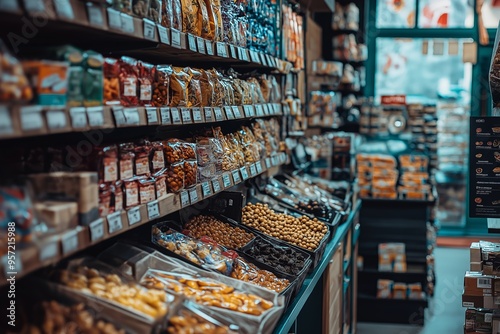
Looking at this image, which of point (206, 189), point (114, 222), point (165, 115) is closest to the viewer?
point (114, 222)

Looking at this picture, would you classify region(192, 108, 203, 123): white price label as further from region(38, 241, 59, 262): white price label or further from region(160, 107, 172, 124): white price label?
region(38, 241, 59, 262): white price label

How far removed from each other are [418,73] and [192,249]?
8186 mm

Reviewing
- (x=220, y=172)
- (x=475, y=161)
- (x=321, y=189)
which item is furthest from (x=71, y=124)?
(x=321, y=189)

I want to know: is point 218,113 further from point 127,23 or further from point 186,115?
point 127,23

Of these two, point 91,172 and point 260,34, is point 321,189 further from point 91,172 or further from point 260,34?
point 91,172

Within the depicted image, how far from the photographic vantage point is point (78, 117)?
1.86m

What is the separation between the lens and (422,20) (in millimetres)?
10133

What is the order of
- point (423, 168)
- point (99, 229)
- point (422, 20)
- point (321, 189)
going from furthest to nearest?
point (422, 20)
point (423, 168)
point (321, 189)
point (99, 229)

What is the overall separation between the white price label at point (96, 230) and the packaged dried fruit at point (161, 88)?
0.73 meters

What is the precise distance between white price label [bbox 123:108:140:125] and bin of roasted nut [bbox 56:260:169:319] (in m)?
0.48

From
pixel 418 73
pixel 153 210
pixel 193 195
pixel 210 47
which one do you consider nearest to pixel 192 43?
pixel 210 47

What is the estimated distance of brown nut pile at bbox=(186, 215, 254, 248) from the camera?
134 inches

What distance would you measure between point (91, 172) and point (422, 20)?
29.0 ft

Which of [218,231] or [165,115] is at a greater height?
[165,115]
